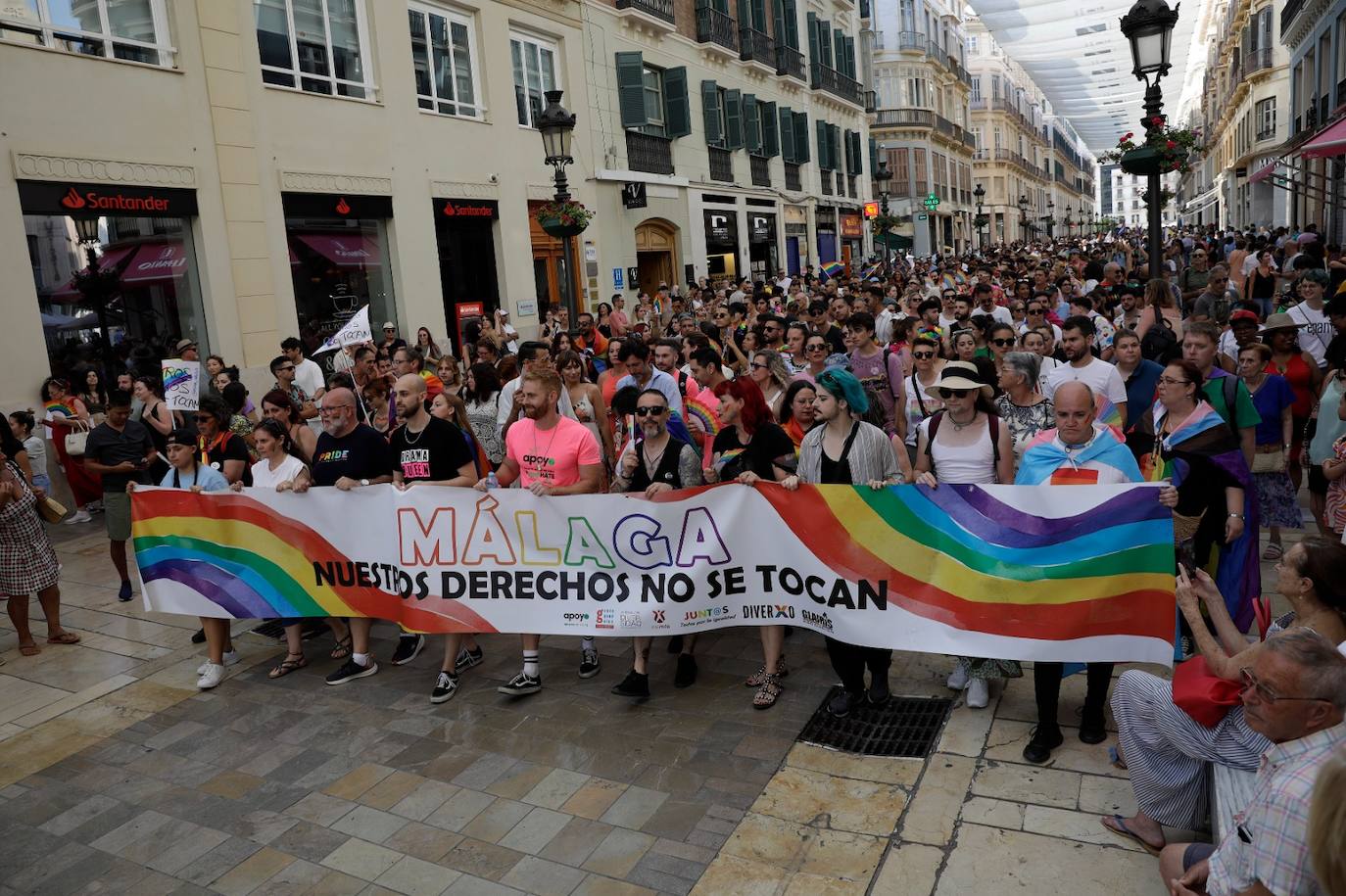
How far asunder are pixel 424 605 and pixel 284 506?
48.4 inches

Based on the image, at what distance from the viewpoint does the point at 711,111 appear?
26969 millimetres

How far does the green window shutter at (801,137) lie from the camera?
33191 mm

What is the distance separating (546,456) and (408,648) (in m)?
1.89

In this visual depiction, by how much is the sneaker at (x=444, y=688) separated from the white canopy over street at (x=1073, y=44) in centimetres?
2461

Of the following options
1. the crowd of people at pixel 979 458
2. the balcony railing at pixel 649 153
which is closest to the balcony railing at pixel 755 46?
the balcony railing at pixel 649 153

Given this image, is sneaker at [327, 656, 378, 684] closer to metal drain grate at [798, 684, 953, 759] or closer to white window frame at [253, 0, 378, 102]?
metal drain grate at [798, 684, 953, 759]

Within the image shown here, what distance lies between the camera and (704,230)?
2669cm

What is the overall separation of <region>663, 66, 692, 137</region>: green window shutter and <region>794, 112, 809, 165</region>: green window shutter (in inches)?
355

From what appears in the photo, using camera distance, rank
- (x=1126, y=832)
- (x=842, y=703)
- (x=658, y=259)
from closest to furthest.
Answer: (x=1126, y=832), (x=842, y=703), (x=658, y=259)

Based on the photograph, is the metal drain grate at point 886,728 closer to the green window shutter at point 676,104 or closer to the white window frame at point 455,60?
the white window frame at point 455,60

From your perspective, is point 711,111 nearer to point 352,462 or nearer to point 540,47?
point 540,47

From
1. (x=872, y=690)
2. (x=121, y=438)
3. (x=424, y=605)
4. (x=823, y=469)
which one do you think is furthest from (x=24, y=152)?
(x=872, y=690)

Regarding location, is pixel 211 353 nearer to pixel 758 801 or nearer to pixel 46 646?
pixel 46 646

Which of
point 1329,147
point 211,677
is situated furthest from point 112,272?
point 1329,147
